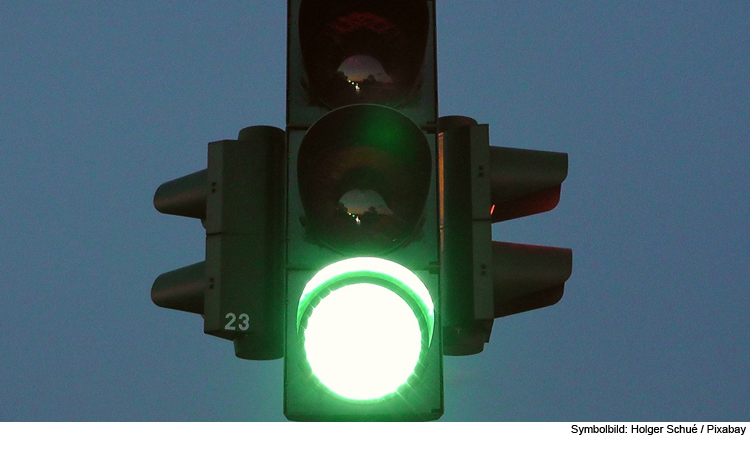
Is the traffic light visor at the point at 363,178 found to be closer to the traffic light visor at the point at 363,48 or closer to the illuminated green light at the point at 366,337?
the traffic light visor at the point at 363,48

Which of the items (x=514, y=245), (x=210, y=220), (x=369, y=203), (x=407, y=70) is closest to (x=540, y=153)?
(x=514, y=245)

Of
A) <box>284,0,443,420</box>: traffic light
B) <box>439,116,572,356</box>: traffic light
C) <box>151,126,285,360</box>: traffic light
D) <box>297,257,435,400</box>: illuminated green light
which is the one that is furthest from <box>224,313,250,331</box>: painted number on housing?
<box>439,116,572,356</box>: traffic light

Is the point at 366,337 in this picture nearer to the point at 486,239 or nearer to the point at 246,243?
the point at 486,239

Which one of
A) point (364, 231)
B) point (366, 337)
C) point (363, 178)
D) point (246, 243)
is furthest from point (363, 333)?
point (246, 243)

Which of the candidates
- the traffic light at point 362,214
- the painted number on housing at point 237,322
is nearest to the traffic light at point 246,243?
the painted number on housing at point 237,322

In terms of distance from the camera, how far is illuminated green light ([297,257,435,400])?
7.98 feet

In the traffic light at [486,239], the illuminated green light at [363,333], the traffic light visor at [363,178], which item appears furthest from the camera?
the traffic light at [486,239]

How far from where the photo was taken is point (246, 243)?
9.87 feet

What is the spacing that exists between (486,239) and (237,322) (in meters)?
0.80

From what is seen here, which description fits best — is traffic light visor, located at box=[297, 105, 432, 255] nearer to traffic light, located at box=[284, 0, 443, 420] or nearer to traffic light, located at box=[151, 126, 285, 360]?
traffic light, located at box=[284, 0, 443, 420]

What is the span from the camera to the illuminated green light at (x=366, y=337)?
2.43 m

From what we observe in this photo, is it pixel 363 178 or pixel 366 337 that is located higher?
pixel 363 178

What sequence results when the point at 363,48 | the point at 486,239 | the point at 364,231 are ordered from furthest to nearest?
1. the point at 363,48
2. the point at 486,239
3. the point at 364,231

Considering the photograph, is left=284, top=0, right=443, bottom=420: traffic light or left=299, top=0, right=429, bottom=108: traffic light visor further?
left=299, top=0, right=429, bottom=108: traffic light visor
